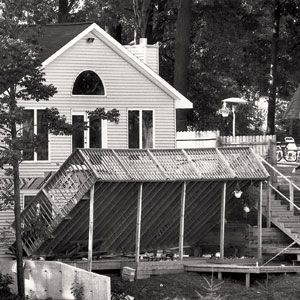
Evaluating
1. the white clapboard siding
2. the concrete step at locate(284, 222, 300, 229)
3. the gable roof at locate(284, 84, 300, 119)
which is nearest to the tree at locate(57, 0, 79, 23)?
the gable roof at locate(284, 84, 300, 119)

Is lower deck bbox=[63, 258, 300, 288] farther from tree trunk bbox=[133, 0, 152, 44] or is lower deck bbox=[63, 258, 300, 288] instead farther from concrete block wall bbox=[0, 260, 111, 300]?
tree trunk bbox=[133, 0, 152, 44]

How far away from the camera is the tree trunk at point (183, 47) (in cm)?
5528

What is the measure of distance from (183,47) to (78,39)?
38.0ft

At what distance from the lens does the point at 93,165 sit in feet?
122

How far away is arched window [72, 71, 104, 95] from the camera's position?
45.0 meters

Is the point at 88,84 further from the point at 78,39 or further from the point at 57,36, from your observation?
the point at 57,36

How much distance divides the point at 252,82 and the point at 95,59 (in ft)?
73.0

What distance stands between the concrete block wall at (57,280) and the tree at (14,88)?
1050 millimetres

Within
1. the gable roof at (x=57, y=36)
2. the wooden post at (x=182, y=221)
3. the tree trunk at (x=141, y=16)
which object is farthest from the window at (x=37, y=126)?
the tree trunk at (x=141, y=16)

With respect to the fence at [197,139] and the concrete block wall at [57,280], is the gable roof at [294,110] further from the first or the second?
the concrete block wall at [57,280]

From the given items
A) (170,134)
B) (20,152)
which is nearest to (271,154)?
(170,134)

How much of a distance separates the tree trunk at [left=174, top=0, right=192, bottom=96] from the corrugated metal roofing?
14.5 m

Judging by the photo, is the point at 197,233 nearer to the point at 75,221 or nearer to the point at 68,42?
the point at 75,221

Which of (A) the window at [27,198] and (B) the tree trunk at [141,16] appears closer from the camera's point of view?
(A) the window at [27,198]
